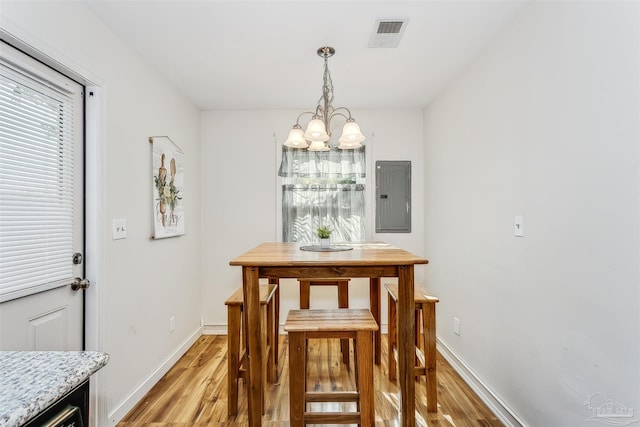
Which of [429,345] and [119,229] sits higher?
[119,229]

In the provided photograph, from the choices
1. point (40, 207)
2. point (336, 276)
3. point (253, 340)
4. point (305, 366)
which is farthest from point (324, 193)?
point (40, 207)

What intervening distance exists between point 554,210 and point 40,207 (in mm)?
2518

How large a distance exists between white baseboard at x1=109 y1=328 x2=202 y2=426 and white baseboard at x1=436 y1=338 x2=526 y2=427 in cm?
238

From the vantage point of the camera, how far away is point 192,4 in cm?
179

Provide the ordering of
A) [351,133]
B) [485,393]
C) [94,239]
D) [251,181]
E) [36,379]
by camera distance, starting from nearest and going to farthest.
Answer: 1. [36,379]
2. [94,239]
3. [351,133]
4. [485,393]
5. [251,181]

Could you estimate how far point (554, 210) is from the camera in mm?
1574

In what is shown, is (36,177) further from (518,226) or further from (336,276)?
(518,226)

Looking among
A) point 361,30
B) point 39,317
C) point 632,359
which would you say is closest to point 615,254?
point 632,359

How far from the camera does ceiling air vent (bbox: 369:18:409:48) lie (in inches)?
75.9

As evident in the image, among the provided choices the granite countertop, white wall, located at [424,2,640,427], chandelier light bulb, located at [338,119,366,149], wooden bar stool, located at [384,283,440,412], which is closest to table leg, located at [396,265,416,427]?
wooden bar stool, located at [384,283,440,412]

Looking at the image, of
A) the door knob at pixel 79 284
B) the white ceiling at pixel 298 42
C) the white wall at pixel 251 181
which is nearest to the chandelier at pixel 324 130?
the white ceiling at pixel 298 42

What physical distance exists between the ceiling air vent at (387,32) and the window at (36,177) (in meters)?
1.79

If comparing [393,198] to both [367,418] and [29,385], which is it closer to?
[367,418]

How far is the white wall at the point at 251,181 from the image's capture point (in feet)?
11.5
